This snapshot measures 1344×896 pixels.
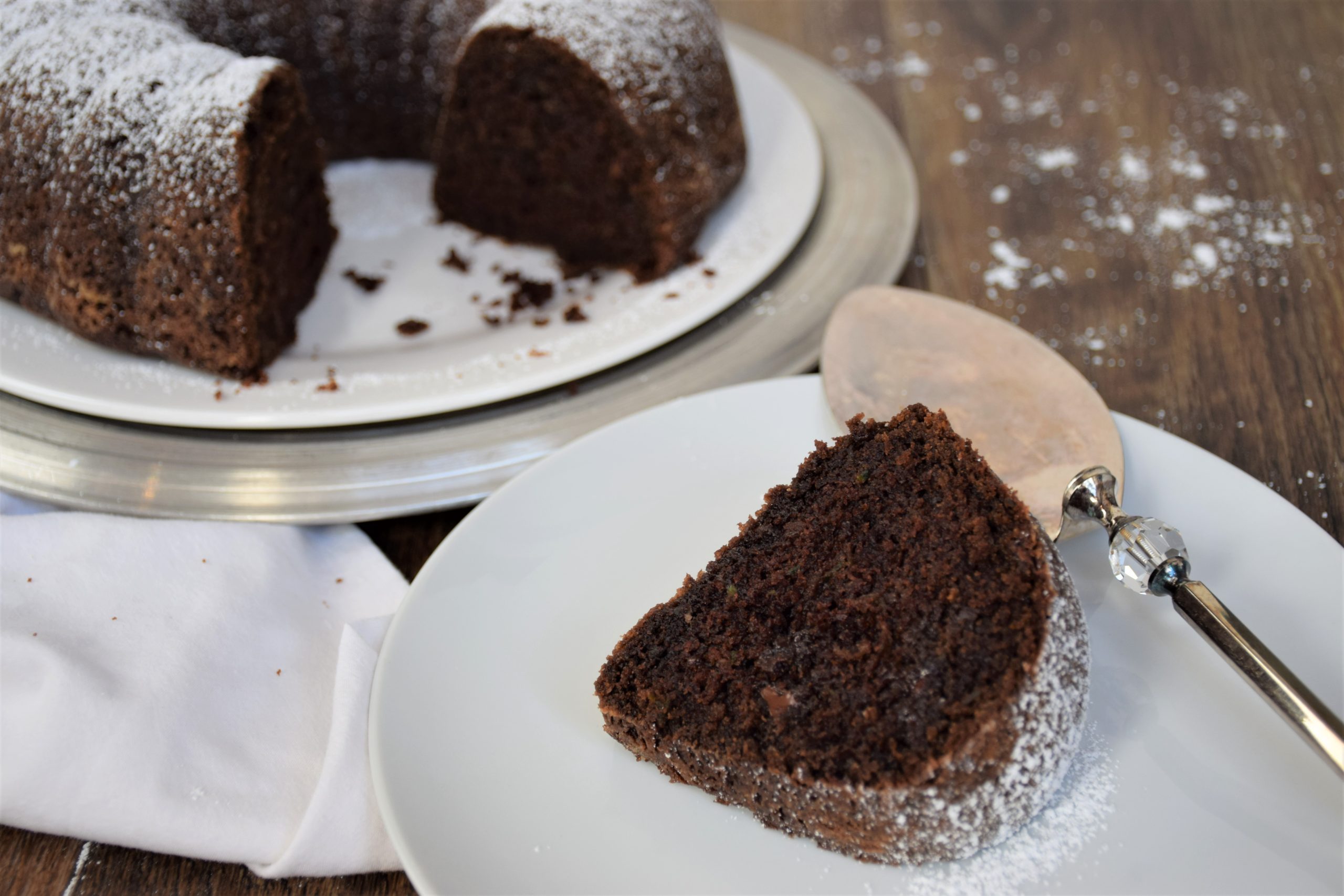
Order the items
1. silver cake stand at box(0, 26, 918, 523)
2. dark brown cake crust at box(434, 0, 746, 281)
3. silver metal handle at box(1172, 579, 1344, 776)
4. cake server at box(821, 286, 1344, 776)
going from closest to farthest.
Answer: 1. silver metal handle at box(1172, 579, 1344, 776)
2. cake server at box(821, 286, 1344, 776)
3. silver cake stand at box(0, 26, 918, 523)
4. dark brown cake crust at box(434, 0, 746, 281)

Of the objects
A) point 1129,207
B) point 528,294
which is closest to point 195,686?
point 528,294

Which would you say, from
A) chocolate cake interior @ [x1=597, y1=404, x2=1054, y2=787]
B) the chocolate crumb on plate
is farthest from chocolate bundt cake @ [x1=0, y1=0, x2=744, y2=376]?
chocolate cake interior @ [x1=597, y1=404, x2=1054, y2=787]

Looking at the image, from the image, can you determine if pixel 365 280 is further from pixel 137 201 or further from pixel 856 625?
pixel 856 625

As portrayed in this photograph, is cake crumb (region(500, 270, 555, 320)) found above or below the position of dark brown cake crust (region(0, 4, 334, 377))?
below

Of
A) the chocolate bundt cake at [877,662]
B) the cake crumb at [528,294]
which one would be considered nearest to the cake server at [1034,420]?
the chocolate bundt cake at [877,662]

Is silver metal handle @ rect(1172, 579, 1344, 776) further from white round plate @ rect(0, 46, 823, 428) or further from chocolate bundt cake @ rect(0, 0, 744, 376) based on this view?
chocolate bundt cake @ rect(0, 0, 744, 376)

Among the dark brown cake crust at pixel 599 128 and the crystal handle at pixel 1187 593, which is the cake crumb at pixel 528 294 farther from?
the crystal handle at pixel 1187 593

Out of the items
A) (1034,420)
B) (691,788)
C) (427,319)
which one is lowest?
(427,319)
